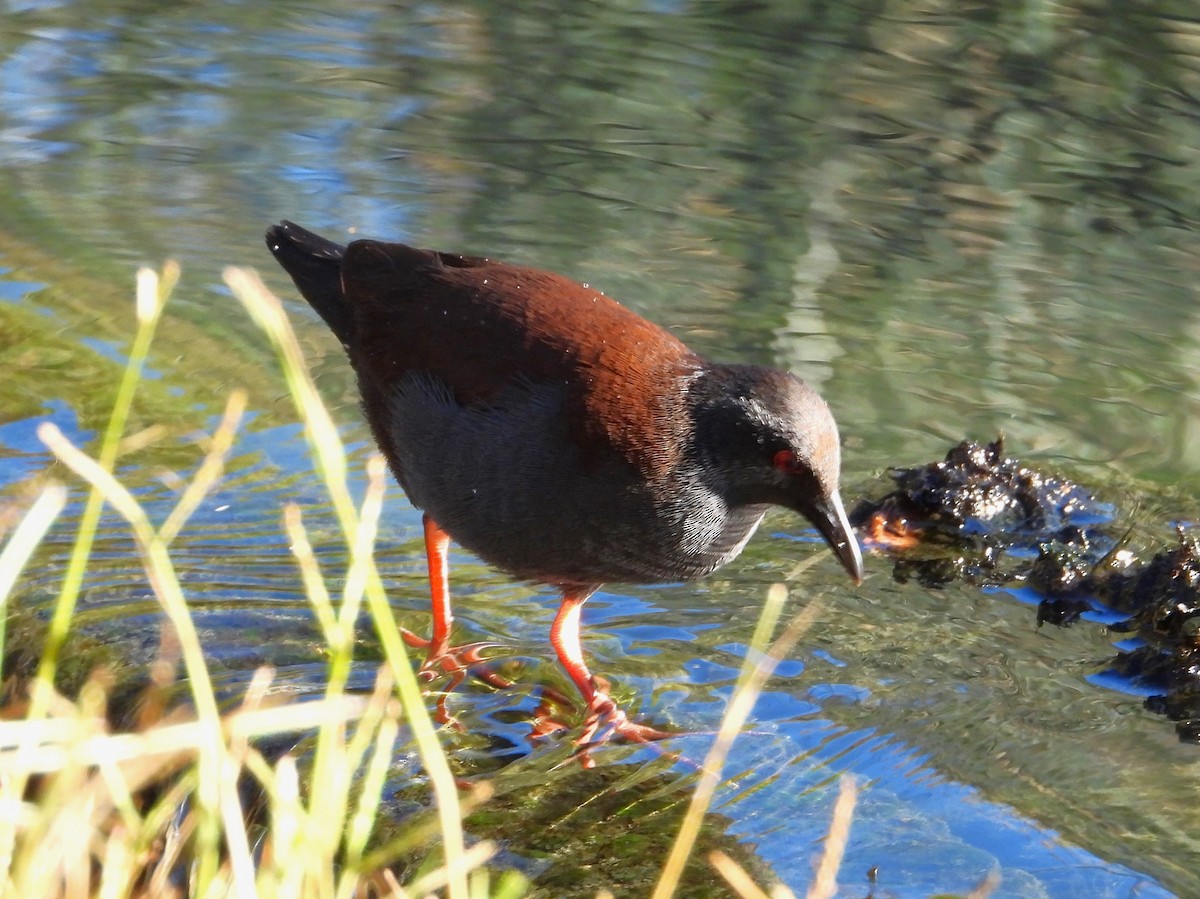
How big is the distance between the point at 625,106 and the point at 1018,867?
6.53 meters

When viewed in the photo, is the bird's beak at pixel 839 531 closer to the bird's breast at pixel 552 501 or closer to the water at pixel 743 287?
the bird's breast at pixel 552 501

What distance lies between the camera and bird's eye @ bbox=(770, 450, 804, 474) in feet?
13.3

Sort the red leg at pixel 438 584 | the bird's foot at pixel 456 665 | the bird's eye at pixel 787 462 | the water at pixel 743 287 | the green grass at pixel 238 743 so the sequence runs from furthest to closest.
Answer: the red leg at pixel 438 584
the bird's foot at pixel 456 665
the water at pixel 743 287
the bird's eye at pixel 787 462
the green grass at pixel 238 743

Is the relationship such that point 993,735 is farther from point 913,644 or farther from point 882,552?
point 882,552

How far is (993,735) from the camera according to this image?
14.2 ft

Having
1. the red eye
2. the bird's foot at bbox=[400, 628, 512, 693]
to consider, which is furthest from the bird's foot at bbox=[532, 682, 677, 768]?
the red eye

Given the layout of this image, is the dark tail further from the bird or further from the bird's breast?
the bird's breast

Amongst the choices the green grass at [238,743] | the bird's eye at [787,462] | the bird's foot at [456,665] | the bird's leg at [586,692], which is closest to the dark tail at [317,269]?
the bird's foot at [456,665]

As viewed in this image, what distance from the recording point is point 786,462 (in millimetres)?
4090

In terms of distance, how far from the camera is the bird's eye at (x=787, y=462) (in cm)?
406

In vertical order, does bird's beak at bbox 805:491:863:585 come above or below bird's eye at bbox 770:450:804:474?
below

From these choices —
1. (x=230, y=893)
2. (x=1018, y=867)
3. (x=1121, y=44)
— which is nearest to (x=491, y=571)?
(x=1018, y=867)

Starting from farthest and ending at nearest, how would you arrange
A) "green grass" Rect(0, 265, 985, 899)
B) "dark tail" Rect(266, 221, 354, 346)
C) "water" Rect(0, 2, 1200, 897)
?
"dark tail" Rect(266, 221, 354, 346), "water" Rect(0, 2, 1200, 897), "green grass" Rect(0, 265, 985, 899)

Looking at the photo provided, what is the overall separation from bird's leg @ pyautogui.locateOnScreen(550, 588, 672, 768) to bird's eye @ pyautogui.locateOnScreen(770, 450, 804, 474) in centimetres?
78
